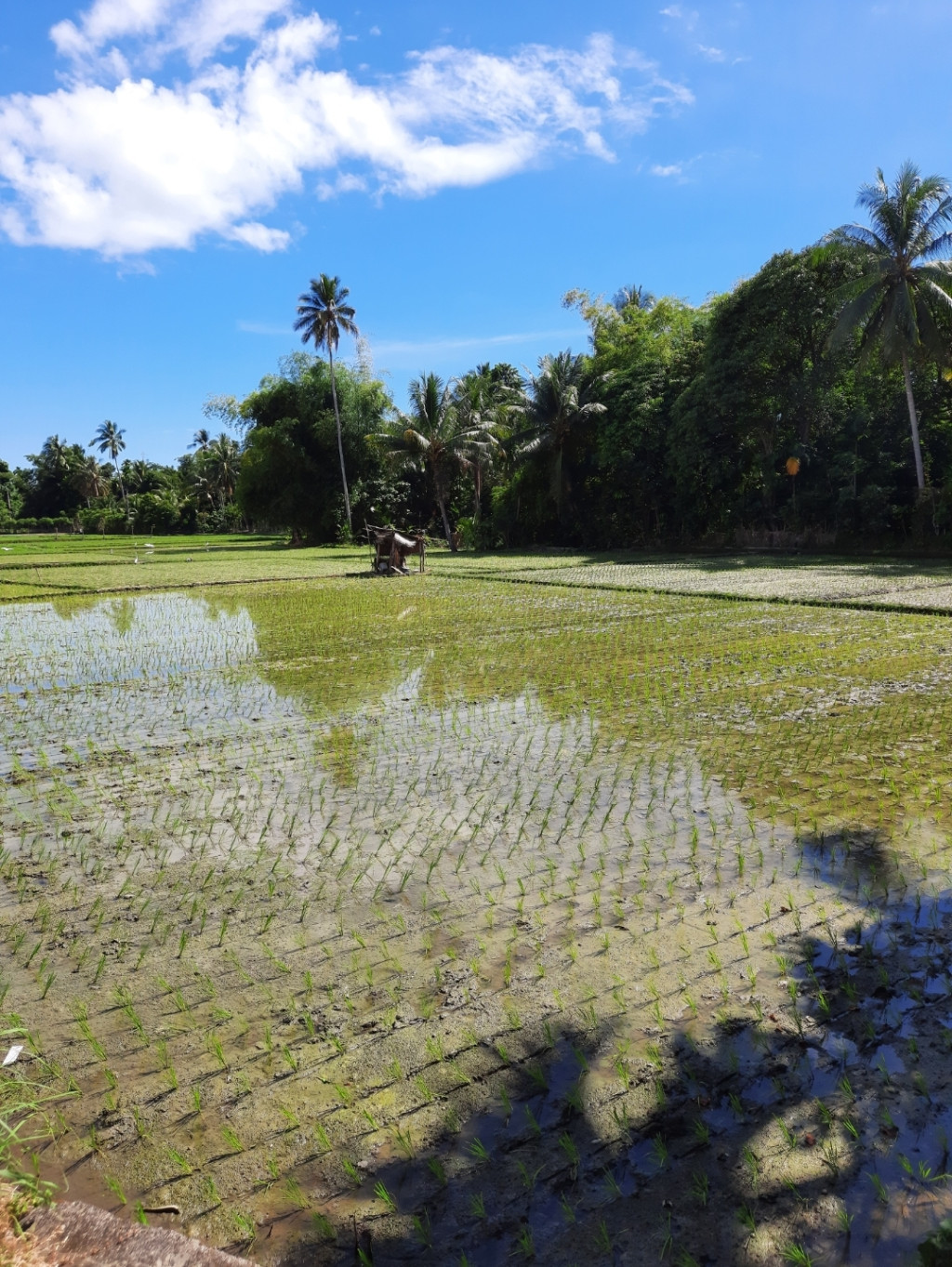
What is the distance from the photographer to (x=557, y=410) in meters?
28.9

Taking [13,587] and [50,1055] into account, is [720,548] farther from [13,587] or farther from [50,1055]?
[50,1055]

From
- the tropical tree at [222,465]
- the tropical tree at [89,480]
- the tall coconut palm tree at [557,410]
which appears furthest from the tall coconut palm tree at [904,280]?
the tropical tree at [89,480]

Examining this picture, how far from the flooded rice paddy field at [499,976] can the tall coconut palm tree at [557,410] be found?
22.7 metres

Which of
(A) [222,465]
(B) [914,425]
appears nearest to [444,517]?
(B) [914,425]

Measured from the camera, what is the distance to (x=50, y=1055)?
2820mm

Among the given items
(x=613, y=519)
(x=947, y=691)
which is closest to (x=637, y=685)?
(x=947, y=691)

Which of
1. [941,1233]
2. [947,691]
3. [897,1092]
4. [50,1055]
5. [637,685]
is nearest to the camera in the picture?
[941,1233]

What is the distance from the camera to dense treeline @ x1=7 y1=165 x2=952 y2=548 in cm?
2166

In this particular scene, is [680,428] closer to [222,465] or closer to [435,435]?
[435,435]

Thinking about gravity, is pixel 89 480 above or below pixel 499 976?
above

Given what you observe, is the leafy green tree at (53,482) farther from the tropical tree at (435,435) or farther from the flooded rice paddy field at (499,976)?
the flooded rice paddy field at (499,976)

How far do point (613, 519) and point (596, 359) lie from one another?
621 centimetres

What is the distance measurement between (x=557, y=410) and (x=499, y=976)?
27.2 m

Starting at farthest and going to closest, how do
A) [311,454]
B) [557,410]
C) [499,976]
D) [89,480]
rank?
[89,480], [311,454], [557,410], [499,976]
